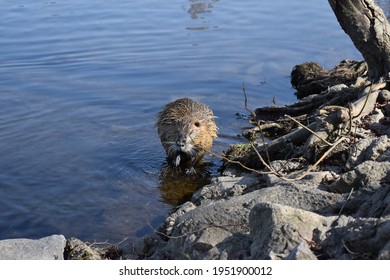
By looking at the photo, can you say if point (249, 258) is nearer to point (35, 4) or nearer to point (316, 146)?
point (316, 146)

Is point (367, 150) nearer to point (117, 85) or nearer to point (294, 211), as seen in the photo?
point (294, 211)

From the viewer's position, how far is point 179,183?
343 inches

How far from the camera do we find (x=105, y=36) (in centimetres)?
1465

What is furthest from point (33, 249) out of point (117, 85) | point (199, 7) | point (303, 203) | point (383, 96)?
point (199, 7)

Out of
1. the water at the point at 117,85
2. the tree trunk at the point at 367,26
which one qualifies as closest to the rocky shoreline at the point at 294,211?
the tree trunk at the point at 367,26

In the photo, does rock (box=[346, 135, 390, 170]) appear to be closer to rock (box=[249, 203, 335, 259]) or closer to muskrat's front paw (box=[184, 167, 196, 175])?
rock (box=[249, 203, 335, 259])

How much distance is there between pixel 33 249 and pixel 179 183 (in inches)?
118

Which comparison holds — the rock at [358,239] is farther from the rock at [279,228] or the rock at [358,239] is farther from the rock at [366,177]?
the rock at [366,177]

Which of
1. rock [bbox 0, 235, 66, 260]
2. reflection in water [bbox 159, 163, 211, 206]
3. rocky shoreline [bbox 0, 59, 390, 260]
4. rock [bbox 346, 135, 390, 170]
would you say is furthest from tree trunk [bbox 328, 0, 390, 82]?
rock [bbox 0, 235, 66, 260]

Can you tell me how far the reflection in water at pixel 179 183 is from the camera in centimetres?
826

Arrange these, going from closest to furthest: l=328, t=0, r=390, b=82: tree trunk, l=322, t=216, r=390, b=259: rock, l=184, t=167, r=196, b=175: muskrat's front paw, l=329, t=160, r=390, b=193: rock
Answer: l=322, t=216, r=390, b=259: rock, l=329, t=160, r=390, b=193: rock, l=328, t=0, r=390, b=82: tree trunk, l=184, t=167, r=196, b=175: muskrat's front paw

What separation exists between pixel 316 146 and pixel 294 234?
8.68 ft

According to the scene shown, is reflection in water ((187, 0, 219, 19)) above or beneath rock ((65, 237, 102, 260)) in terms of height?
beneath

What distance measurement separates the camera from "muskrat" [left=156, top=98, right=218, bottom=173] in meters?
9.00
